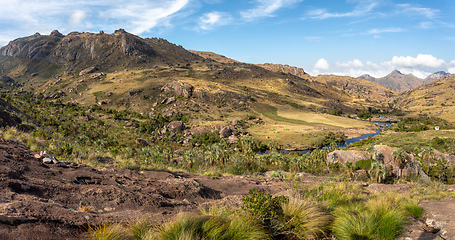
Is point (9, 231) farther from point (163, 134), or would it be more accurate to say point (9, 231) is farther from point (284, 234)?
point (163, 134)

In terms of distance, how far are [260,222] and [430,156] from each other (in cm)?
6648

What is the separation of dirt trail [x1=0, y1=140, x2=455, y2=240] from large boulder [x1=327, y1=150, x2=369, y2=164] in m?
47.5

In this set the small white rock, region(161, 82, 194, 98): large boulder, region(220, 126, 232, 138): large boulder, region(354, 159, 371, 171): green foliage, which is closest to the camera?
the small white rock

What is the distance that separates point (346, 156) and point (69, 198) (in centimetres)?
5760

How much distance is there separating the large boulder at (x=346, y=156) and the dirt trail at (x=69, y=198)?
156 feet

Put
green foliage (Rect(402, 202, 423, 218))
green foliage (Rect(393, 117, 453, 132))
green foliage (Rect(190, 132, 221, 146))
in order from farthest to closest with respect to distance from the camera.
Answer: green foliage (Rect(393, 117, 453, 132)), green foliage (Rect(190, 132, 221, 146)), green foliage (Rect(402, 202, 423, 218))

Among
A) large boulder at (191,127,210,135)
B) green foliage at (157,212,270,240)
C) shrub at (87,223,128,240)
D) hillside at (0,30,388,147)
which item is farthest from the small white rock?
hillside at (0,30,388,147)

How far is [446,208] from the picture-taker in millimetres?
8828

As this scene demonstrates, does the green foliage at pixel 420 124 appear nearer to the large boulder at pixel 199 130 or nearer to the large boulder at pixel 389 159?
the large boulder at pixel 389 159

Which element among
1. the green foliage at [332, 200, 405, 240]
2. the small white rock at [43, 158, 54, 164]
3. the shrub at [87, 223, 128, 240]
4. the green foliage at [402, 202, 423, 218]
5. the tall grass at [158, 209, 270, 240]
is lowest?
the green foliage at [402, 202, 423, 218]

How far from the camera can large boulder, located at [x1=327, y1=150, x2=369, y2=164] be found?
51.9m

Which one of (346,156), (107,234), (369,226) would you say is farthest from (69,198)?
(346,156)

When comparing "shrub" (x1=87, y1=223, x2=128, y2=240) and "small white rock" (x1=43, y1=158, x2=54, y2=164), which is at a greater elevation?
"small white rock" (x1=43, y1=158, x2=54, y2=164)

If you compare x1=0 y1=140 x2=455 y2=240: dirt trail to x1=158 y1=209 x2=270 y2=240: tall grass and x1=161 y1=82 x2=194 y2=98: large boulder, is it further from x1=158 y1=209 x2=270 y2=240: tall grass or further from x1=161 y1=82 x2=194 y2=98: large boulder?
x1=161 y1=82 x2=194 y2=98: large boulder
